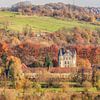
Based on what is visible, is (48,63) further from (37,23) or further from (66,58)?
(37,23)

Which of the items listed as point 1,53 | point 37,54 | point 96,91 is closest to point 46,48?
point 37,54

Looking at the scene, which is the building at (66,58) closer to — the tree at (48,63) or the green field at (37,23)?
the tree at (48,63)

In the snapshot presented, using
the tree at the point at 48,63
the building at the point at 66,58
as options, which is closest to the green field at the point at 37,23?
the building at the point at 66,58

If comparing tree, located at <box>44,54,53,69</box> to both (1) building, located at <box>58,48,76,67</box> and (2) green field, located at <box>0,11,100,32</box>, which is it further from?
(2) green field, located at <box>0,11,100,32</box>

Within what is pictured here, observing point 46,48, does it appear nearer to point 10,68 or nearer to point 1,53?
point 1,53

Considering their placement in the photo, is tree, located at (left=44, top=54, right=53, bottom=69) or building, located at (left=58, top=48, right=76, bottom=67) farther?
building, located at (left=58, top=48, right=76, bottom=67)

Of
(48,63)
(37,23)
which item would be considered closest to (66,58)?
(48,63)

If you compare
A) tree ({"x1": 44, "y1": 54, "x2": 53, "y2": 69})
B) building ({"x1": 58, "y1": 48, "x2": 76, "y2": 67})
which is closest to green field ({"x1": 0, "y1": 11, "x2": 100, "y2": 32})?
building ({"x1": 58, "y1": 48, "x2": 76, "y2": 67})
